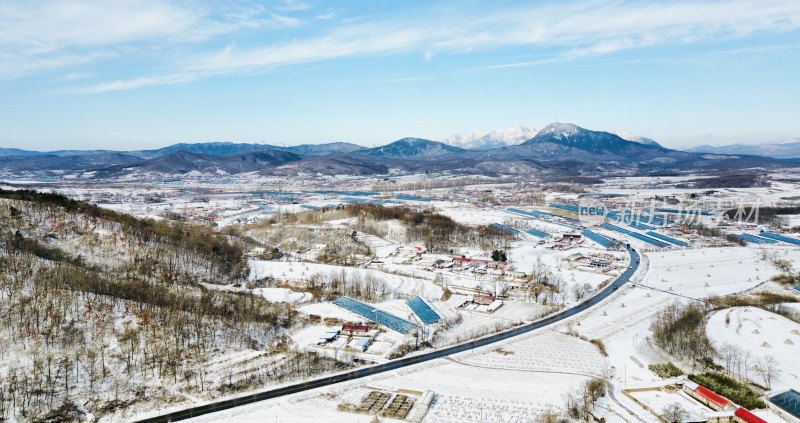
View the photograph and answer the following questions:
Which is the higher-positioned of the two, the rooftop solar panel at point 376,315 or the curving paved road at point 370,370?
the rooftop solar panel at point 376,315

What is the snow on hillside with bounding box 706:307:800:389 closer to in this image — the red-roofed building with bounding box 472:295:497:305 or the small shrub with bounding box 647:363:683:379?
the small shrub with bounding box 647:363:683:379

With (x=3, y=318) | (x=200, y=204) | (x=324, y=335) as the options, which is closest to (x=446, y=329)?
(x=324, y=335)

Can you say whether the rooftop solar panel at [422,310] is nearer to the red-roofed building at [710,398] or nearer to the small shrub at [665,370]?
the small shrub at [665,370]

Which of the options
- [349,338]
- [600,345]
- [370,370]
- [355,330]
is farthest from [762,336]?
[349,338]

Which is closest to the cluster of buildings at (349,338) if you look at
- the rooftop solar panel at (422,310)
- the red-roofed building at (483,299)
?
the rooftop solar panel at (422,310)

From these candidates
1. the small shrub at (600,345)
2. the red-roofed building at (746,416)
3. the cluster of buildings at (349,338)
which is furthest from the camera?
the cluster of buildings at (349,338)

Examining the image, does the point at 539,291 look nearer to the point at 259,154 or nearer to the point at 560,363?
the point at 560,363

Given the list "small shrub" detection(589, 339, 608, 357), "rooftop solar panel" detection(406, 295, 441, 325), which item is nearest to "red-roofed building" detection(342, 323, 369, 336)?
"rooftop solar panel" detection(406, 295, 441, 325)
